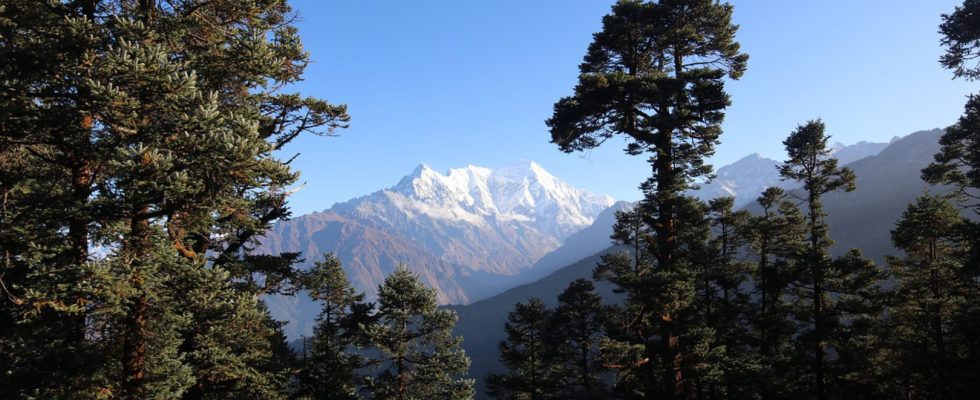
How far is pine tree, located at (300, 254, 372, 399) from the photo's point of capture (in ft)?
70.5

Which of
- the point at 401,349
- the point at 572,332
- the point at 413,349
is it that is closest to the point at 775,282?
the point at 572,332

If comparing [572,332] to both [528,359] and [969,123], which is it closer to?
[528,359]

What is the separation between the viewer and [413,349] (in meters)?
19.6

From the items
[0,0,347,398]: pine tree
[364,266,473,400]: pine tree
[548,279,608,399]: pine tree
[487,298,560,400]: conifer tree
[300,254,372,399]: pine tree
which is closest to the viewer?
[0,0,347,398]: pine tree

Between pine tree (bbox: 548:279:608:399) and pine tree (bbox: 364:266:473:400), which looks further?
pine tree (bbox: 548:279:608:399)

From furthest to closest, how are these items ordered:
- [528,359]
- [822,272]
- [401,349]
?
1. [528,359]
2. [822,272]
3. [401,349]

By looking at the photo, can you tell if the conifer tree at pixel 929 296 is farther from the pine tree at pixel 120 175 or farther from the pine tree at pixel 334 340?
the pine tree at pixel 120 175

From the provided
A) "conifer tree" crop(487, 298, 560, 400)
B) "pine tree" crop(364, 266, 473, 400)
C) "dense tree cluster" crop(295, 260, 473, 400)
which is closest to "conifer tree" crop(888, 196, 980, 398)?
"conifer tree" crop(487, 298, 560, 400)

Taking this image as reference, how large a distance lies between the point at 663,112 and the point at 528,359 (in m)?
20.7

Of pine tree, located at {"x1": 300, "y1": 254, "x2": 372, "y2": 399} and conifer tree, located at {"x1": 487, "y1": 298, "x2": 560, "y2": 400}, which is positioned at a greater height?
pine tree, located at {"x1": 300, "y1": 254, "x2": 372, "y2": 399}

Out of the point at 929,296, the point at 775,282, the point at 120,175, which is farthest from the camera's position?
the point at 929,296

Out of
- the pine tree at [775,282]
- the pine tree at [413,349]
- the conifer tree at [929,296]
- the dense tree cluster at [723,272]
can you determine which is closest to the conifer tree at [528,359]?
the dense tree cluster at [723,272]

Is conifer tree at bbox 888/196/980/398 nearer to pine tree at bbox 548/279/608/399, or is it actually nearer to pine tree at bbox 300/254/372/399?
pine tree at bbox 548/279/608/399

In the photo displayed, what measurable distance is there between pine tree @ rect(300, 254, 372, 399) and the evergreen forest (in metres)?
0.14
